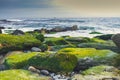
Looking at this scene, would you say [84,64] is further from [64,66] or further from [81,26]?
[81,26]

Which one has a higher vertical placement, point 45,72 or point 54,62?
point 54,62

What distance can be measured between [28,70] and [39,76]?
0.85m

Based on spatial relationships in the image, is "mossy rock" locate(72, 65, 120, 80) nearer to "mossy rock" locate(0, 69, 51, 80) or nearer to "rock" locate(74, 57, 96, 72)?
"rock" locate(74, 57, 96, 72)

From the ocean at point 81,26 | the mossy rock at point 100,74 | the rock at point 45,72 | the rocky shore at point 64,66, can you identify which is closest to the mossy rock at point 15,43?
the rocky shore at point 64,66

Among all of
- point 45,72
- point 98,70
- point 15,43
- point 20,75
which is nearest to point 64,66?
point 45,72

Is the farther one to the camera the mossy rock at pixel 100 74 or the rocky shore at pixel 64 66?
the rocky shore at pixel 64 66

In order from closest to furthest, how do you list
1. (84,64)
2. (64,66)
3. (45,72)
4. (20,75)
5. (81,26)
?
(20,75)
(45,72)
(64,66)
(84,64)
(81,26)

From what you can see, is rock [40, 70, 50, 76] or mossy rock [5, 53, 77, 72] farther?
mossy rock [5, 53, 77, 72]

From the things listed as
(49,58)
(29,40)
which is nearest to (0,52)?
(29,40)

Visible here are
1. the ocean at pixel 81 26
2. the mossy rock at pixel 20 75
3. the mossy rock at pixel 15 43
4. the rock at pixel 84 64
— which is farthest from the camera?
the ocean at pixel 81 26

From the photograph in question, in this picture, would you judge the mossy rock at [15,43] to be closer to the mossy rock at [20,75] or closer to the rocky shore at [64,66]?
the rocky shore at [64,66]

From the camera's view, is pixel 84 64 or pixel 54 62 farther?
pixel 84 64

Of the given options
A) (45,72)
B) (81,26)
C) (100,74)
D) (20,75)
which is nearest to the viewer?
(20,75)

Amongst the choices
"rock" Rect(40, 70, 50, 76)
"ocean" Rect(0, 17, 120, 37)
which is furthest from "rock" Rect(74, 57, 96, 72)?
"ocean" Rect(0, 17, 120, 37)
